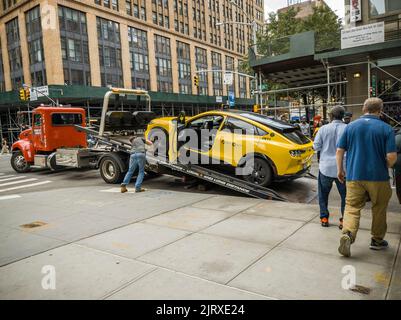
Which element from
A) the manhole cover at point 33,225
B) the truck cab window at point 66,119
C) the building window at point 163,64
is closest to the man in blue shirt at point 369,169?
the manhole cover at point 33,225

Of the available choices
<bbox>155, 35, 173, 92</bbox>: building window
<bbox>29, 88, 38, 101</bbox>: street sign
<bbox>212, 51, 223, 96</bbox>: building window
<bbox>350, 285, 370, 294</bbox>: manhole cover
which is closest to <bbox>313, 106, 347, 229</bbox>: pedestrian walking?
<bbox>350, 285, 370, 294</bbox>: manhole cover

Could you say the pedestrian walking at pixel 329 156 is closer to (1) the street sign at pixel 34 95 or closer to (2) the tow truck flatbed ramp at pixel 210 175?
(2) the tow truck flatbed ramp at pixel 210 175

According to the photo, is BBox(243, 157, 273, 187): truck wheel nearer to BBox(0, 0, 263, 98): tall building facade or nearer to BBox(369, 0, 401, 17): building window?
BBox(369, 0, 401, 17): building window

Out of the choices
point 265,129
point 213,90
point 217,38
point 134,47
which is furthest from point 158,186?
point 217,38

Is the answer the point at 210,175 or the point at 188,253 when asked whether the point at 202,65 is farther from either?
the point at 188,253

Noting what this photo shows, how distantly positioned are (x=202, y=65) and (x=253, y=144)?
56.6 metres

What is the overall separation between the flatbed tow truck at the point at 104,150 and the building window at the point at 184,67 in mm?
43542

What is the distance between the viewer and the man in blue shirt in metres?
4.13

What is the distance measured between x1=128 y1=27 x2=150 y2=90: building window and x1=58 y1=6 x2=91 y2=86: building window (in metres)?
7.71

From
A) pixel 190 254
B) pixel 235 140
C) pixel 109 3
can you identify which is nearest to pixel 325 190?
pixel 190 254

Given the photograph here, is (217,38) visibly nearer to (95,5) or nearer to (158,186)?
(95,5)

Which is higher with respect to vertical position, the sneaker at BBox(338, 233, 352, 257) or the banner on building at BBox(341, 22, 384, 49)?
the banner on building at BBox(341, 22, 384, 49)

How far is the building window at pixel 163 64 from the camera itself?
169 ft

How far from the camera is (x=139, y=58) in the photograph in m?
47.9
